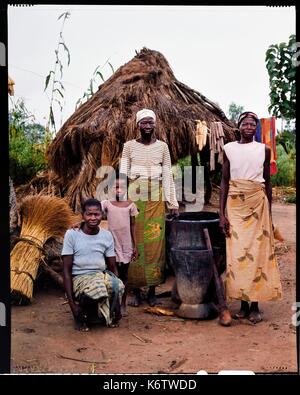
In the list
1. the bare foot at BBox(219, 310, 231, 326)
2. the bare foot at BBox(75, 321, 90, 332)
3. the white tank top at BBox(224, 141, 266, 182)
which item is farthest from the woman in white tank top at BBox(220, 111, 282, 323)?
the bare foot at BBox(75, 321, 90, 332)

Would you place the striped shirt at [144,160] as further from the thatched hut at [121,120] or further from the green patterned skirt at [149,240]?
the thatched hut at [121,120]

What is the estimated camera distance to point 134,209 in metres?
4.41

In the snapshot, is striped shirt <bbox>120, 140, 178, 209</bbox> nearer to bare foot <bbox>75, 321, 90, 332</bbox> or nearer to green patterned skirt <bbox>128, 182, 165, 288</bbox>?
green patterned skirt <bbox>128, 182, 165, 288</bbox>

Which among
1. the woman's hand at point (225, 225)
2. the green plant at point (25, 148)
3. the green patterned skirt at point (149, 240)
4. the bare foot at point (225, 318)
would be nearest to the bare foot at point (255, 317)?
the bare foot at point (225, 318)

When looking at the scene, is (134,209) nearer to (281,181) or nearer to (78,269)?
(78,269)

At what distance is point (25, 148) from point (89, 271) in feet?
6.68

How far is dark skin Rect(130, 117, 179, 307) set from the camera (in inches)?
169

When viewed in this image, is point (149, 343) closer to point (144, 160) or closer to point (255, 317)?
point (255, 317)

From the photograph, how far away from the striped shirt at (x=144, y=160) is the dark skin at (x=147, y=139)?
4 cm

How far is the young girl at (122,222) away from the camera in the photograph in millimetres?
4359

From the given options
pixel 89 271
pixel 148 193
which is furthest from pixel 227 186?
pixel 89 271
